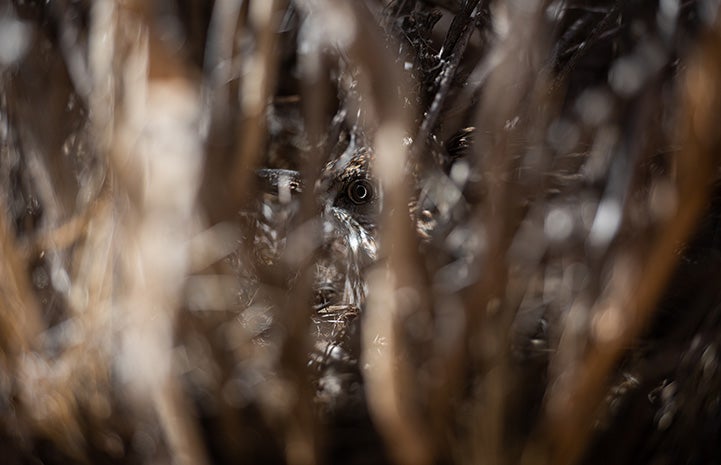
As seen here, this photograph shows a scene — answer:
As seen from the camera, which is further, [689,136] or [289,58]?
[289,58]

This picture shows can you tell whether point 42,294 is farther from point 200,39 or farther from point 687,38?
point 687,38

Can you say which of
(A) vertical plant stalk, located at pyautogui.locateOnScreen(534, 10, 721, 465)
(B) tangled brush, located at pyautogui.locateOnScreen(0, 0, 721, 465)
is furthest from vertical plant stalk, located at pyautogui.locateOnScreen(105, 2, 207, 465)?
(A) vertical plant stalk, located at pyautogui.locateOnScreen(534, 10, 721, 465)

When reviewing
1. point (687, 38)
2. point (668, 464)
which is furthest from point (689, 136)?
point (668, 464)

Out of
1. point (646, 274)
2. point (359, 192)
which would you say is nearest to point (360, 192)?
point (359, 192)

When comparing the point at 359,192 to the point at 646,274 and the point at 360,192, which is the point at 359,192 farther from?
the point at 646,274

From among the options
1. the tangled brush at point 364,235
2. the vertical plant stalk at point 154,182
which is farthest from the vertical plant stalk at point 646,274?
the vertical plant stalk at point 154,182

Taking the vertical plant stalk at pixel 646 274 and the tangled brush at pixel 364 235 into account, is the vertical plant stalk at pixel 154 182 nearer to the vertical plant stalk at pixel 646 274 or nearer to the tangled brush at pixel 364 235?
the tangled brush at pixel 364 235

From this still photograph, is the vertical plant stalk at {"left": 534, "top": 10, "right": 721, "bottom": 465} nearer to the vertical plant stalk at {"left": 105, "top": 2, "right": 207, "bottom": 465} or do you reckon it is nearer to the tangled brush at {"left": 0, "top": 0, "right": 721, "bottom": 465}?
the tangled brush at {"left": 0, "top": 0, "right": 721, "bottom": 465}
